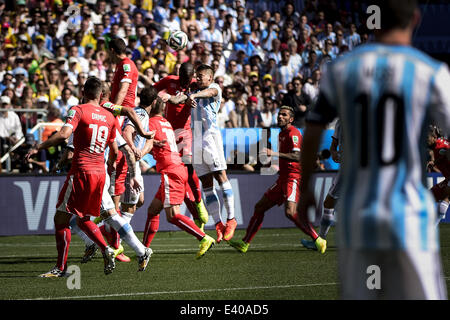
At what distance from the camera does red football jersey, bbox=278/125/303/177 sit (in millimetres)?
12258

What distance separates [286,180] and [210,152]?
1.18m

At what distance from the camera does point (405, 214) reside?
155 inches

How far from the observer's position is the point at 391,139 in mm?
3936

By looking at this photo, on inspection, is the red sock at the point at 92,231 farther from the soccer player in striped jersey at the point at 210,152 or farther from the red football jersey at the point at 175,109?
the red football jersey at the point at 175,109

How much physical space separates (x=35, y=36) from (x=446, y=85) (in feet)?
58.4

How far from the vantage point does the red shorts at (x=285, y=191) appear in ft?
→ 40.5

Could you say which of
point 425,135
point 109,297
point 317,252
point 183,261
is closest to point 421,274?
point 425,135

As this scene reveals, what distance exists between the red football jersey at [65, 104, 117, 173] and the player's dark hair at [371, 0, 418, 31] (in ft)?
18.6

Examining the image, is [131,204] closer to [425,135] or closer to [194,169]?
[194,169]

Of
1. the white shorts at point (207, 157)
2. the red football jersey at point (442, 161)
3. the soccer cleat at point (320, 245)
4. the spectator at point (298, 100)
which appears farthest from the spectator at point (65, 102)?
the red football jersey at point (442, 161)

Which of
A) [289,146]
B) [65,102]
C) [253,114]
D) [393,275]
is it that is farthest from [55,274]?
[253,114]

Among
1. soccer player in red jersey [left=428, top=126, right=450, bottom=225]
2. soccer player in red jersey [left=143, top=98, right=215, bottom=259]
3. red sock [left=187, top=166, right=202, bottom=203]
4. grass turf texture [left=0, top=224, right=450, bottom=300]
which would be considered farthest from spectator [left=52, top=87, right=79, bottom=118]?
soccer player in red jersey [left=428, top=126, right=450, bottom=225]

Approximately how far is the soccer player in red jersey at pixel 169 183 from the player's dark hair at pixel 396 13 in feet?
22.7

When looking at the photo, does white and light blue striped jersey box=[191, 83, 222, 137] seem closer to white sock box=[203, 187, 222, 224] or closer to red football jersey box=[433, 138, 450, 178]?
white sock box=[203, 187, 222, 224]
